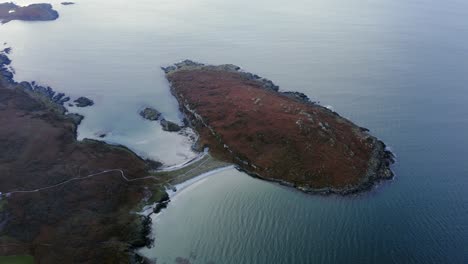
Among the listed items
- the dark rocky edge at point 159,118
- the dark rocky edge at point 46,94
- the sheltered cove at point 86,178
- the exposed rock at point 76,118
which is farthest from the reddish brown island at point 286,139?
the dark rocky edge at point 46,94

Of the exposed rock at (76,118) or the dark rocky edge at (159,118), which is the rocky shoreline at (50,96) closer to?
the exposed rock at (76,118)

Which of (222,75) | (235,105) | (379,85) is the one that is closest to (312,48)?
(379,85)

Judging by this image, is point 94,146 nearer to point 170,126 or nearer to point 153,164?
point 153,164

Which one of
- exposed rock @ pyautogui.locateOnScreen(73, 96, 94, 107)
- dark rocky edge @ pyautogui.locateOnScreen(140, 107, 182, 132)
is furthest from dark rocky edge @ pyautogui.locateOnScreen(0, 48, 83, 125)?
dark rocky edge @ pyautogui.locateOnScreen(140, 107, 182, 132)

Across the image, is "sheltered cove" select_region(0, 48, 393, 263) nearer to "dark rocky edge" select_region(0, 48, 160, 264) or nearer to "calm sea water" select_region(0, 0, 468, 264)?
"dark rocky edge" select_region(0, 48, 160, 264)

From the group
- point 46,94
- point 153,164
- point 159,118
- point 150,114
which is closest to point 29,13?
point 46,94

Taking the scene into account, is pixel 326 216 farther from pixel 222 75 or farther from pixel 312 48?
pixel 312 48
